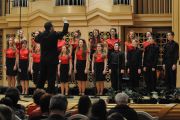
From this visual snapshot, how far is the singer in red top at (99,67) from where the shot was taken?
16.0 metres

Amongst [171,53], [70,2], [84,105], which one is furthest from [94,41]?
[84,105]

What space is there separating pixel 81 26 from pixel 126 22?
131cm

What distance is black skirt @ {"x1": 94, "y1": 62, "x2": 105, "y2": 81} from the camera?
16.0 metres

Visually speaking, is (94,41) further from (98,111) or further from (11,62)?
(98,111)

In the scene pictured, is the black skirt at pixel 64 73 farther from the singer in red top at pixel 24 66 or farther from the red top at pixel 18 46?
the red top at pixel 18 46

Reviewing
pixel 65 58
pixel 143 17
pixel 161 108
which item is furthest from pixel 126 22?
pixel 161 108

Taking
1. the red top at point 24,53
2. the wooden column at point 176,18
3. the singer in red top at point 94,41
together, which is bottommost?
the red top at point 24,53

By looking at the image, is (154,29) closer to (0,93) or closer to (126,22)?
(126,22)

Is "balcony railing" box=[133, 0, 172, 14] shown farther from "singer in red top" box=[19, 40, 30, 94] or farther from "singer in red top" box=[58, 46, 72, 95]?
"singer in red top" box=[19, 40, 30, 94]

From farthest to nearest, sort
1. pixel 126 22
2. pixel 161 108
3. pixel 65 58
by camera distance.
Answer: pixel 126 22 < pixel 65 58 < pixel 161 108

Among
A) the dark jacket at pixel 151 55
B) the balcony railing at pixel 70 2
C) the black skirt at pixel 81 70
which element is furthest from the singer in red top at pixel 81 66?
the balcony railing at pixel 70 2

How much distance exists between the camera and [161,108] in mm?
10711

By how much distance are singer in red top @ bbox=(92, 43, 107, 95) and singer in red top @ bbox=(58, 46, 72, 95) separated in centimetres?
61

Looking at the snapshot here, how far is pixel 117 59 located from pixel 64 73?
133 cm
